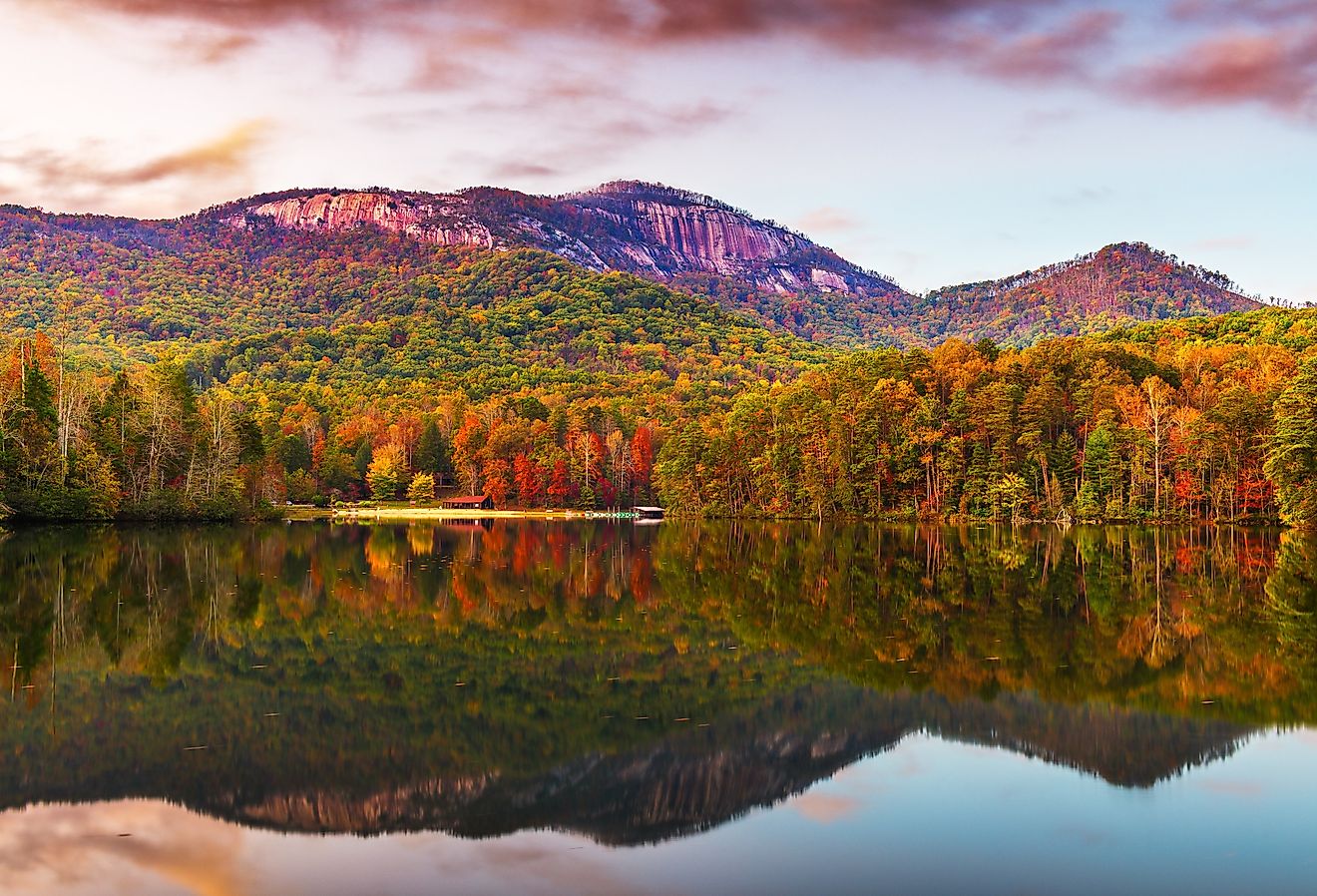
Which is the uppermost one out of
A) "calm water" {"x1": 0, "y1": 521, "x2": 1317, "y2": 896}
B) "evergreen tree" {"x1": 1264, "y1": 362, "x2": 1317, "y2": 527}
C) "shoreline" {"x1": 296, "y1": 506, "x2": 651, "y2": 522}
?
"evergreen tree" {"x1": 1264, "y1": 362, "x2": 1317, "y2": 527}

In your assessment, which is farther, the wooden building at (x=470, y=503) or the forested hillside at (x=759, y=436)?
the wooden building at (x=470, y=503)

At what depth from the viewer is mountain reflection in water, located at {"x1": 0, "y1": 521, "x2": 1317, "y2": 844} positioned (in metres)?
10.6

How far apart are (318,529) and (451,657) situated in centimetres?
4891

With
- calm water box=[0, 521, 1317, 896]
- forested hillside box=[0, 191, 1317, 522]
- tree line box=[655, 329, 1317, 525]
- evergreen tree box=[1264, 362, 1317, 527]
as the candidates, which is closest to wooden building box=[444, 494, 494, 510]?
forested hillside box=[0, 191, 1317, 522]

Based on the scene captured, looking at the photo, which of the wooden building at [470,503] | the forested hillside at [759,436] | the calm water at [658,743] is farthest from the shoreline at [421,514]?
the calm water at [658,743]

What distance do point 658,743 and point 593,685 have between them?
309 centimetres

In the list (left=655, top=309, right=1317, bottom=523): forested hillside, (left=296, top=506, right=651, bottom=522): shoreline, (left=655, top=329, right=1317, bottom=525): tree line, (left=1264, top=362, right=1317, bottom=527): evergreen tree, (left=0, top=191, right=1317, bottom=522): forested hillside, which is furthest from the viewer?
(left=296, top=506, right=651, bottom=522): shoreline

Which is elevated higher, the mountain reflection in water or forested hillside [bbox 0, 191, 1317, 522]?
forested hillside [bbox 0, 191, 1317, 522]

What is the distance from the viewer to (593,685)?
1488cm

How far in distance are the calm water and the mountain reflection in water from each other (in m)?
0.07

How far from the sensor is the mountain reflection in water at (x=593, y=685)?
1056 cm

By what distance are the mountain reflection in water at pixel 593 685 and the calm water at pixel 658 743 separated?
0.22ft

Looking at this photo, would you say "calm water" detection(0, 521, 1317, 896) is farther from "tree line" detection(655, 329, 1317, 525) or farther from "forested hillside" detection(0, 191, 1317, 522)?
"tree line" detection(655, 329, 1317, 525)

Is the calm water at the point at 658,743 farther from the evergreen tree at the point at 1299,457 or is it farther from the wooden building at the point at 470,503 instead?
the wooden building at the point at 470,503
